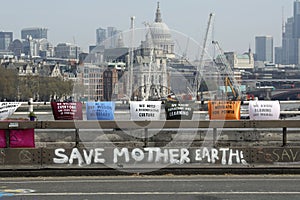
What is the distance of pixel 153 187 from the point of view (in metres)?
11.8

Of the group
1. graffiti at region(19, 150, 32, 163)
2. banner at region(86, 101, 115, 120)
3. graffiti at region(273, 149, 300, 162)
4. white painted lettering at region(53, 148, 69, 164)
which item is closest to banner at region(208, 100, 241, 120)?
graffiti at region(273, 149, 300, 162)

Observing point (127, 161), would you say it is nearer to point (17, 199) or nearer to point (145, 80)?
point (17, 199)

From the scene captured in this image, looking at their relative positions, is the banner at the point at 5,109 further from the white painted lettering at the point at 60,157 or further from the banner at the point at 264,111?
the banner at the point at 264,111

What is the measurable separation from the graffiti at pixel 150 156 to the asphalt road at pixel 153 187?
38cm

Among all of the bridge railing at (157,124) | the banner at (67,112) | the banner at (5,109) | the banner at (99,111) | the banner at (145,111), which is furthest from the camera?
the banner at (5,109)

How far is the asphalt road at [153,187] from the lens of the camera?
10836mm

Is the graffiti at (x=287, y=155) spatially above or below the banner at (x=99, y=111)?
below

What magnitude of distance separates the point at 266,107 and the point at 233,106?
88 centimetres

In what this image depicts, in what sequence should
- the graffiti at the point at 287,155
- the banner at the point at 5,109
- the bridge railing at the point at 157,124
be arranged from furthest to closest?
the banner at the point at 5,109 < the graffiti at the point at 287,155 < the bridge railing at the point at 157,124

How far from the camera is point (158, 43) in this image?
43.6m

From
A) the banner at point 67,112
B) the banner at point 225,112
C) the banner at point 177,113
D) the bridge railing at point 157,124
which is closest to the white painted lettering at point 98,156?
the bridge railing at point 157,124

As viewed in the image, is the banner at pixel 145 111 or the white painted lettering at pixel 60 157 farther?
the banner at pixel 145 111

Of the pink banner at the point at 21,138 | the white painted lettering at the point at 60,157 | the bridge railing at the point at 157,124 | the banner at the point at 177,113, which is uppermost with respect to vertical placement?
the banner at the point at 177,113

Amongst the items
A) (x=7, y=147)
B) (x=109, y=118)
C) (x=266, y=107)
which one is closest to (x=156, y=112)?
(x=109, y=118)
